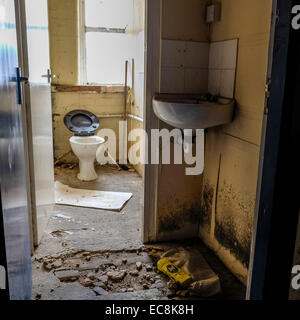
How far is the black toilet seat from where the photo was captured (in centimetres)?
388

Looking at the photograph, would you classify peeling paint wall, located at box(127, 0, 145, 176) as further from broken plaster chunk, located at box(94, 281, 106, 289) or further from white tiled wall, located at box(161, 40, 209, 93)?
broken plaster chunk, located at box(94, 281, 106, 289)

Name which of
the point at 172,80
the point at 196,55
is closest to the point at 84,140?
the point at 172,80

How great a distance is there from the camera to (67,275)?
197 centimetres

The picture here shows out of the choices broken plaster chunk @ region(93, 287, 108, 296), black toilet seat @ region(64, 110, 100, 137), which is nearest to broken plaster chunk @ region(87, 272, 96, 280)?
broken plaster chunk @ region(93, 287, 108, 296)

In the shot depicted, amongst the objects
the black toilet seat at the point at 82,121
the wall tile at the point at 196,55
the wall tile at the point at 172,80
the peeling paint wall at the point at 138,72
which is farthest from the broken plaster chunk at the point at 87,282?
the black toilet seat at the point at 82,121

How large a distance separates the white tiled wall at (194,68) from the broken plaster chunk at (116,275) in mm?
1223

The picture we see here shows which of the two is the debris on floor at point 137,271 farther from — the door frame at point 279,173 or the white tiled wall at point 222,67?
the white tiled wall at point 222,67

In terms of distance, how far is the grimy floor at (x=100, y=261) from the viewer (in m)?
1.82

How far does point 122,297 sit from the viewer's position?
1773mm

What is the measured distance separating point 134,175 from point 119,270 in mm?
2023

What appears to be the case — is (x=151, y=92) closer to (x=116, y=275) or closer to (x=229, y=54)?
(x=229, y=54)

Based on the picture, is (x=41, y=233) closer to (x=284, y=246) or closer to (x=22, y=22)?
(x=22, y=22)

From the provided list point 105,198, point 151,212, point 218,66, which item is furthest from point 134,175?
point 218,66

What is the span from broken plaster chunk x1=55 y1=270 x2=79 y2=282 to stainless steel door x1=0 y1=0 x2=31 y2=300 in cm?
63
